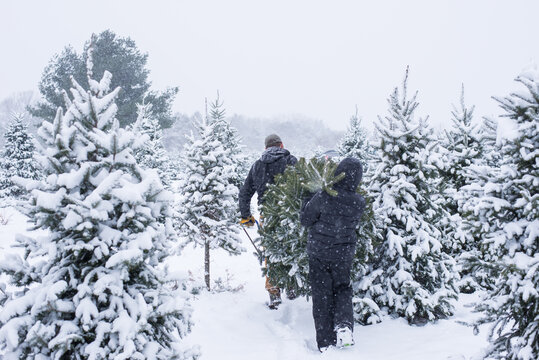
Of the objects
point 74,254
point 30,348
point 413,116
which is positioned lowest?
point 30,348

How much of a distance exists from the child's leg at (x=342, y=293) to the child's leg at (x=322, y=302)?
0.09m

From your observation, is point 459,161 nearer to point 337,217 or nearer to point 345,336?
point 337,217

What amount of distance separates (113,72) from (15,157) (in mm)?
7880

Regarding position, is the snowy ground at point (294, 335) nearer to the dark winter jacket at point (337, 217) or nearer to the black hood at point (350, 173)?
the dark winter jacket at point (337, 217)

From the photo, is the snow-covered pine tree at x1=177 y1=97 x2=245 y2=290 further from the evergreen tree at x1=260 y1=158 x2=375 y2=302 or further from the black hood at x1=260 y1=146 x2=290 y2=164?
the evergreen tree at x1=260 y1=158 x2=375 y2=302

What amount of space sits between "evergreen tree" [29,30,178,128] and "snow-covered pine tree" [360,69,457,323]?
2028 cm

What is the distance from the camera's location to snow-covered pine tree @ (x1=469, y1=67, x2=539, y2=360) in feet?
8.82

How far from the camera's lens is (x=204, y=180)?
7.45 metres

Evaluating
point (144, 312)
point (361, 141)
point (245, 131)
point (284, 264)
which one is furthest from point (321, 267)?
point (245, 131)

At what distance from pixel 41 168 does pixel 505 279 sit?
11.6 ft

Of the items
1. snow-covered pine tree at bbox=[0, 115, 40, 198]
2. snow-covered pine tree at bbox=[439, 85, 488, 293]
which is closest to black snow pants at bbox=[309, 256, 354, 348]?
snow-covered pine tree at bbox=[439, 85, 488, 293]

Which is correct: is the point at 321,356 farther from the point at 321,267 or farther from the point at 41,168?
the point at 41,168

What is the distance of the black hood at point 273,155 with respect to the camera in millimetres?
6223

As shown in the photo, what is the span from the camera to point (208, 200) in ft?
24.6
